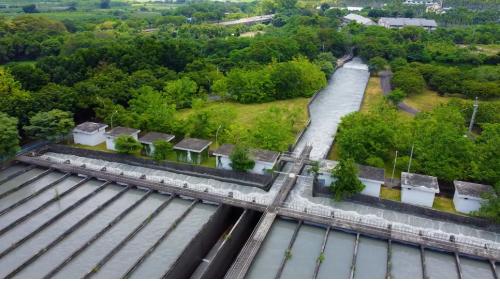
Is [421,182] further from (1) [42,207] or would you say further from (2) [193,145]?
(1) [42,207]

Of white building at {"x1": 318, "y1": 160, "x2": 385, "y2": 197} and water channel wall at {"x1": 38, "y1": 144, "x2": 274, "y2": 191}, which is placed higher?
white building at {"x1": 318, "y1": 160, "x2": 385, "y2": 197}

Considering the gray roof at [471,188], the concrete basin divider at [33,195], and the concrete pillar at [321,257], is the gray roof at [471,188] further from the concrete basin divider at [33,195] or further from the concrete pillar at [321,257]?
the concrete basin divider at [33,195]

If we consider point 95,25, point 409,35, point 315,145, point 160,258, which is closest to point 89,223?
point 160,258

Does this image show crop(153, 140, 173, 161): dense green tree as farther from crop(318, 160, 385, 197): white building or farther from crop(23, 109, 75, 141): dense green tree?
crop(318, 160, 385, 197): white building

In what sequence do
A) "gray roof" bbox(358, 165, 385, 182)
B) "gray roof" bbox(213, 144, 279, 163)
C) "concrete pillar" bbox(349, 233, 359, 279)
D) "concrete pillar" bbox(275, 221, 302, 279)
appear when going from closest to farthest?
"concrete pillar" bbox(275, 221, 302, 279) → "concrete pillar" bbox(349, 233, 359, 279) → "gray roof" bbox(358, 165, 385, 182) → "gray roof" bbox(213, 144, 279, 163)

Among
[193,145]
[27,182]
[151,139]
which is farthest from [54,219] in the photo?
[193,145]

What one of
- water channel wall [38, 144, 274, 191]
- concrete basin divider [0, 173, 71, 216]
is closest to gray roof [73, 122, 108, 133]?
water channel wall [38, 144, 274, 191]
